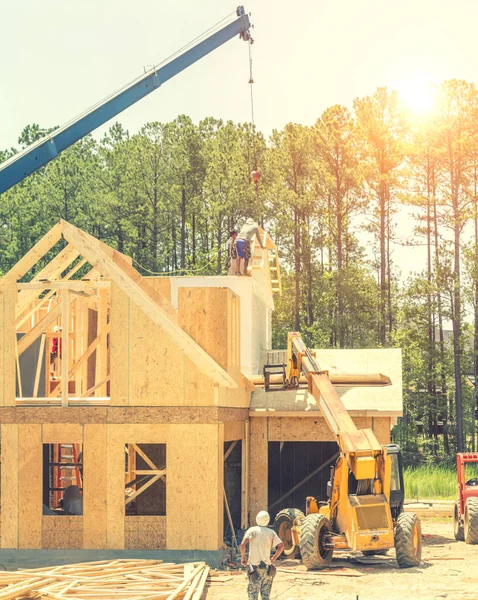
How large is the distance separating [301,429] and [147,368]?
18.2ft

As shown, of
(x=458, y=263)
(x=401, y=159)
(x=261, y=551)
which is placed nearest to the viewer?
(x=261, y=551)

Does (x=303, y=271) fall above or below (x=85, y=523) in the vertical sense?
above

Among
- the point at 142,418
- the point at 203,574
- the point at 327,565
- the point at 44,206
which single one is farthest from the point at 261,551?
the point at 44,206

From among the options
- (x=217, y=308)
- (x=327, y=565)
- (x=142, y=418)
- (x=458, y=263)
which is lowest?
(x=327, y=565)

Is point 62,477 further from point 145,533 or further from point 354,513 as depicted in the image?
point 354,513

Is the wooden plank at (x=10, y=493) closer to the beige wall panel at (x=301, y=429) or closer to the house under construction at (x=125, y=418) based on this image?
the house under construction at (x=125, y=418)

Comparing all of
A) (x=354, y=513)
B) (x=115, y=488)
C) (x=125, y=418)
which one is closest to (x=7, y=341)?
(x=125, y=418)

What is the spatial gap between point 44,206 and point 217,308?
4358 centimetres

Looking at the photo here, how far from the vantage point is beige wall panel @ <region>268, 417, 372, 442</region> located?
23391 mm

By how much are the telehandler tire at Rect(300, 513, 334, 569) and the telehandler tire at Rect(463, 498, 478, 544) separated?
5135mm

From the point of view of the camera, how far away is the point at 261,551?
13.7m

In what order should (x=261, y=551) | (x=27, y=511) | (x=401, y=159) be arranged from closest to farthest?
(x=261, y=551), (x=27, y=511), (x=401, y=159)

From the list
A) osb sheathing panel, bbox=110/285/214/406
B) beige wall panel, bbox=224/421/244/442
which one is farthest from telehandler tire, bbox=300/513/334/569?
beige wall panel, bbox=224/421/244/442

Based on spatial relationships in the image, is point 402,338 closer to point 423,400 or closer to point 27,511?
point 423,400
